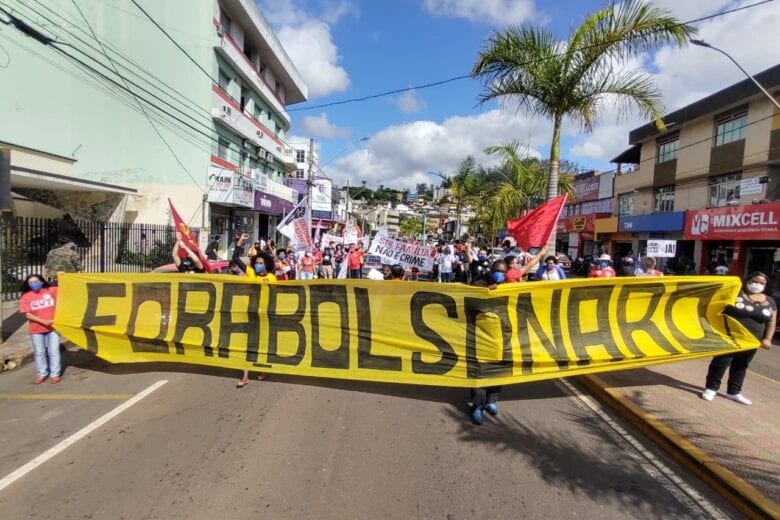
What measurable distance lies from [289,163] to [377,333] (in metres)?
36.6

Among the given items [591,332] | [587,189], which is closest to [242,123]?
[591,332]

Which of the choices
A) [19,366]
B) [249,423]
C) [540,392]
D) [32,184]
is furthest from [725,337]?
[32,184]

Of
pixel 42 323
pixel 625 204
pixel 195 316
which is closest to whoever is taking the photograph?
pixel 42 323

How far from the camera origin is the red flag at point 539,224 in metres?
7.20

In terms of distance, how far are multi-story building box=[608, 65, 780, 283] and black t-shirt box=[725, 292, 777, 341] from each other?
16549mm

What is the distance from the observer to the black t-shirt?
502cm

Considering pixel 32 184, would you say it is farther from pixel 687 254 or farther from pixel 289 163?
pixel 687 254

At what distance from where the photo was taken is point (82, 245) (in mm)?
13945

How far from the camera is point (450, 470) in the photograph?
3.60 m

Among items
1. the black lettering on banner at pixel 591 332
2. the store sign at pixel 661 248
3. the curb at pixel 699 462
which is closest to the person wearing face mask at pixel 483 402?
the black lettering on banner at pixel 591 332

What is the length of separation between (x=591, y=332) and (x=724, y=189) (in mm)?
24253

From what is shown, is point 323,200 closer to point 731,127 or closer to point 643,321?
point 731,127

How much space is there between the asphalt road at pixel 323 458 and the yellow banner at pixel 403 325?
17.2 inches

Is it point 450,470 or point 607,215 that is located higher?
point 607,215
